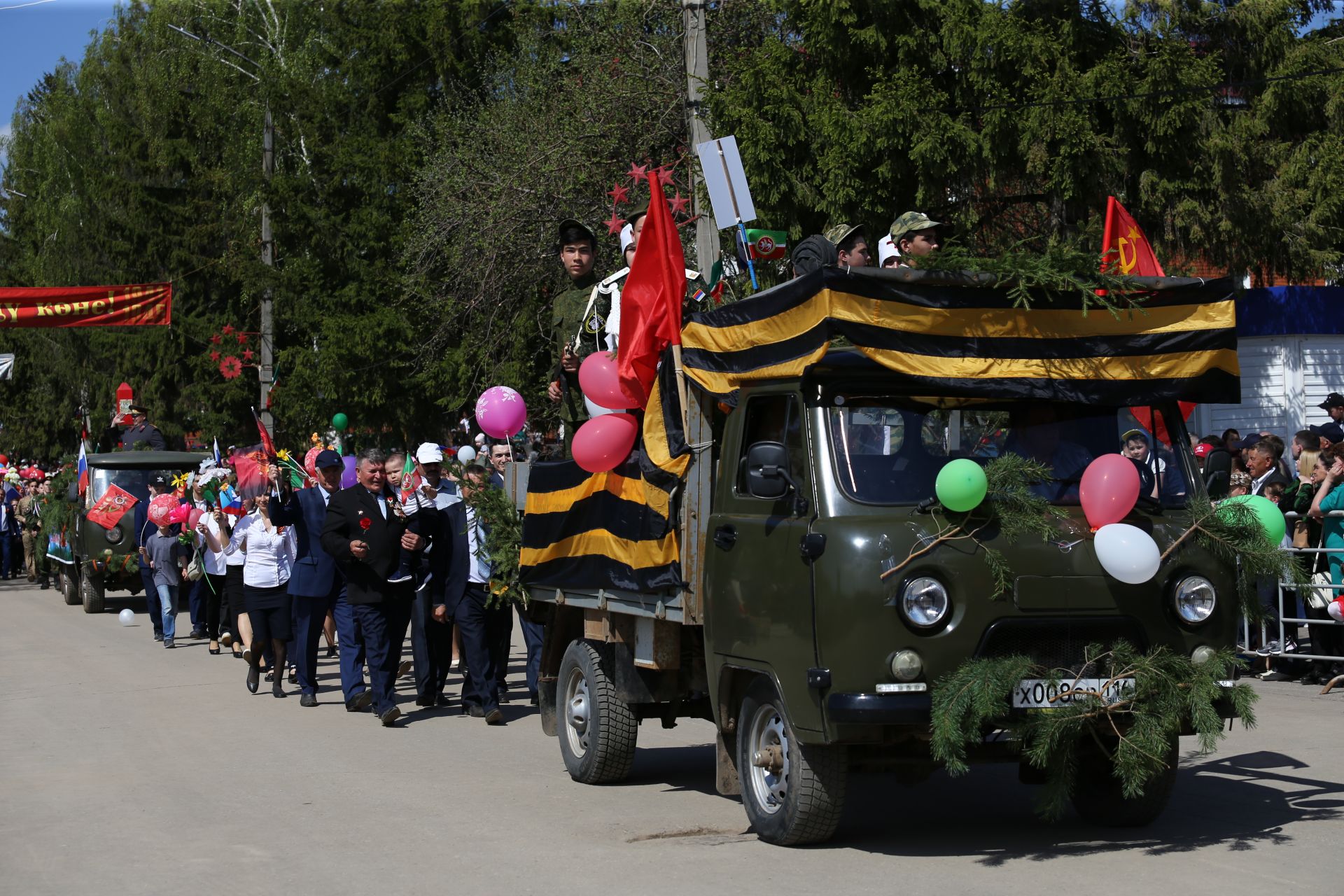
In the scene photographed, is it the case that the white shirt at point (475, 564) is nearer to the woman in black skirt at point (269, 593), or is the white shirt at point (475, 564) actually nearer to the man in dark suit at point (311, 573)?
the man in dark suit at point (311, 573)

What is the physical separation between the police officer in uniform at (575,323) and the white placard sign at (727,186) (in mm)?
1210

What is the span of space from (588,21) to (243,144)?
55.2 feet

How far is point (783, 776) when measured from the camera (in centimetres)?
747

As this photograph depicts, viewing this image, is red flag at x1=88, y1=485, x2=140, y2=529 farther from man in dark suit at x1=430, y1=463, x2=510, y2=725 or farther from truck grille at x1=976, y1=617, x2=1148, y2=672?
truck grille at x1=976, y1=617, x2=1148, y2=672

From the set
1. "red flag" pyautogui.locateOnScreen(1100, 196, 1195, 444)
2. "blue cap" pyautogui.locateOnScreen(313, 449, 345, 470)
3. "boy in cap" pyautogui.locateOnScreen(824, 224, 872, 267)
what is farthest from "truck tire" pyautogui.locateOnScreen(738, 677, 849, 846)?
"blue cap" pyautogui.locateOnScreen(313, 449, 345, 470)

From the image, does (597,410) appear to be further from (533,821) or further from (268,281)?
(268,281)

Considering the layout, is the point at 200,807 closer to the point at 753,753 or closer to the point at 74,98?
the point at 753,753

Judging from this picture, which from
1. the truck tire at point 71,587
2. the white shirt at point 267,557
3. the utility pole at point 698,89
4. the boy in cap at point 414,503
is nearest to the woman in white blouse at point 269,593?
the white shirt at point 267,557

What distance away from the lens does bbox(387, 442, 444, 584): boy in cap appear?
42.4ft

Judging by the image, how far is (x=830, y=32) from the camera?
20625 mm

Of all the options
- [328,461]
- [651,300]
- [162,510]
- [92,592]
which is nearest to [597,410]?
[651,300]

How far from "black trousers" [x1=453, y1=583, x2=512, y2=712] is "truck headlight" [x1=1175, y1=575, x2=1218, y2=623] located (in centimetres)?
657

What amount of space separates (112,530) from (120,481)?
4.02ft

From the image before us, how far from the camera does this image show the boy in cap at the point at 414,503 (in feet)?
42.4
